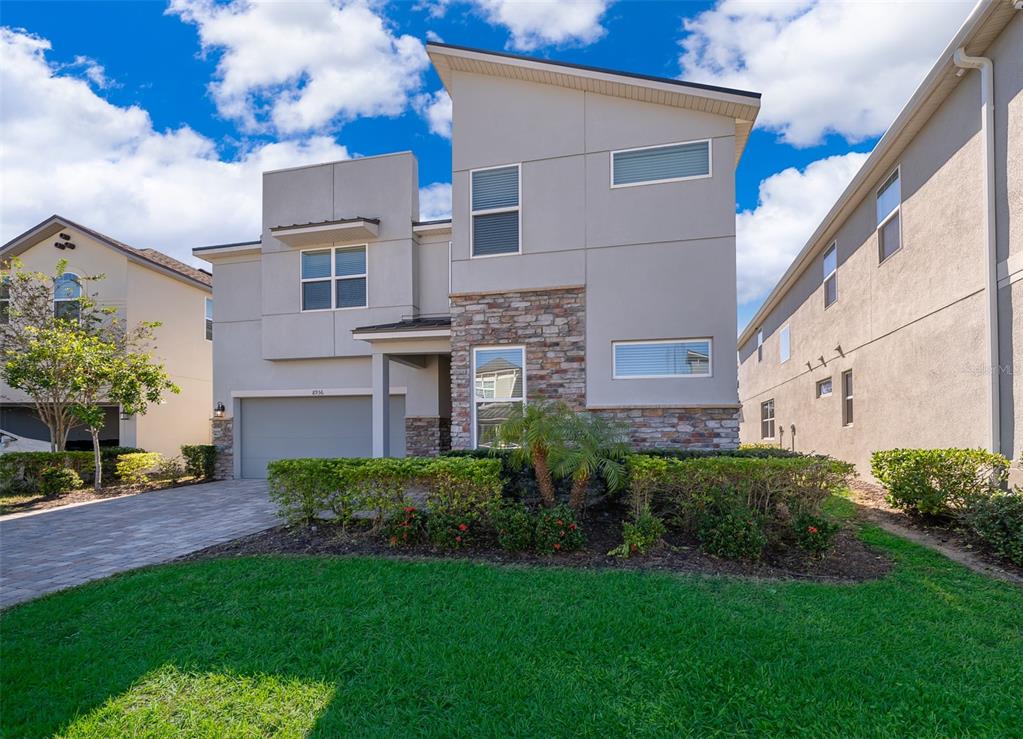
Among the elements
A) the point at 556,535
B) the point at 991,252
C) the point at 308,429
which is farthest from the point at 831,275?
the point at 308,429

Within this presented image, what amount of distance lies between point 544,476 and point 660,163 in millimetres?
5966

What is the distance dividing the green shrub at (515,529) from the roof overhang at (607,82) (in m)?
7.26

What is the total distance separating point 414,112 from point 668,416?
28.8ft

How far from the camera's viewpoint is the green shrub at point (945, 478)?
684cm

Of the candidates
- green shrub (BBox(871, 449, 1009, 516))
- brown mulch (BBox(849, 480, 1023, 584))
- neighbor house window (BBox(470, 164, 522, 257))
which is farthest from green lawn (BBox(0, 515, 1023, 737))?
neighbor house window (BBox(470, 164, 522, 257))

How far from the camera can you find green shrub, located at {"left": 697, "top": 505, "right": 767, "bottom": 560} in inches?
218

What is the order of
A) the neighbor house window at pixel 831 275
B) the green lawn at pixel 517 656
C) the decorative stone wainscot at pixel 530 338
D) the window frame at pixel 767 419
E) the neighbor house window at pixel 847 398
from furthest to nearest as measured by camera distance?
the window frame at pixel 767 419, the neighbor house window at pixel 831 275, the neighbor house window at pixel 847 398, the decorative stone wainscot at pixel 530 338, the green lawn at pixel 517 656

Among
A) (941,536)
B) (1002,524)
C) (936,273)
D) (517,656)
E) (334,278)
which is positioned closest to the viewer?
(517,656)

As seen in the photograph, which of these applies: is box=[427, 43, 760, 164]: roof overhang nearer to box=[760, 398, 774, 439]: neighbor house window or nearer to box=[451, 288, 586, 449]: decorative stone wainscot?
box=[451, 288, 586, 449]: decorative stone wainscot

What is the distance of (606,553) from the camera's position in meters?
5.86

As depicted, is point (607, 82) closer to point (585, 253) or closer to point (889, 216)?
point (585, 253)

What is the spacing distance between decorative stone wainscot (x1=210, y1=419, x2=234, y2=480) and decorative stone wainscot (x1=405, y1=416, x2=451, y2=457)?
4.82 meters

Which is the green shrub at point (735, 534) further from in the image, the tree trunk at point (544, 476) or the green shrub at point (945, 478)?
the green shrub at point (945, 478)

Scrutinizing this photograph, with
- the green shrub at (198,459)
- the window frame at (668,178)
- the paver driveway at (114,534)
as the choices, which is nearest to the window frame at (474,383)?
the window frame at (668,178)
